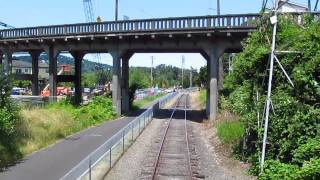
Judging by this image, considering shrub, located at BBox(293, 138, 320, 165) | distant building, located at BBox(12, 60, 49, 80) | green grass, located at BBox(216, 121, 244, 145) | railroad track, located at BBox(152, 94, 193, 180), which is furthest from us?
distant building, located at BBox(12, 60, 49, 80)

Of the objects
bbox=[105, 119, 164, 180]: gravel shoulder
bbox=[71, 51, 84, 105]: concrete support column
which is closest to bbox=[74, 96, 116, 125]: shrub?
bbox=[105, 119, 164, 180]: gravel shoulder

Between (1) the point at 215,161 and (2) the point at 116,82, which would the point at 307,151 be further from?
(2) the point at 116,82

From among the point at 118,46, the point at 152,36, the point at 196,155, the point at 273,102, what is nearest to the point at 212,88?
the point at 152,36

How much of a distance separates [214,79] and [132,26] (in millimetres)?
8503

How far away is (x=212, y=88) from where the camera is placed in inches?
1672

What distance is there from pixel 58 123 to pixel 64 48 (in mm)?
18414

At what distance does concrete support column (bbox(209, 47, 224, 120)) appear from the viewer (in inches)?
1655

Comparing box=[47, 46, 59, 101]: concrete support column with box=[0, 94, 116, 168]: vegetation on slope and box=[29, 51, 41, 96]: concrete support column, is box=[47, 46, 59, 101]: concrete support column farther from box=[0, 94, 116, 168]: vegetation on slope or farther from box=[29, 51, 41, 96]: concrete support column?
box=[29, 51, 41, 96]: concrete support column

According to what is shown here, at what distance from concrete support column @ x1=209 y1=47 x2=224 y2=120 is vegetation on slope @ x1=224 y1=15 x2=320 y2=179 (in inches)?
713

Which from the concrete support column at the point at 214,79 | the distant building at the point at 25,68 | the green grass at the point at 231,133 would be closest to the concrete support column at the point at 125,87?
the concrete support column at the point at 214,79

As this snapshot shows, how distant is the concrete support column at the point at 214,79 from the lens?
42.0 meters

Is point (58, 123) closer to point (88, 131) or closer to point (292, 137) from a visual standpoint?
point (88, 131)

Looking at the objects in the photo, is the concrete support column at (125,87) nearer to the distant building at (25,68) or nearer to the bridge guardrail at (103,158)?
the bridge guardrail at (103,158)

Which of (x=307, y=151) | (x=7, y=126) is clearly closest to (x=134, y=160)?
(x=7, y=126)
